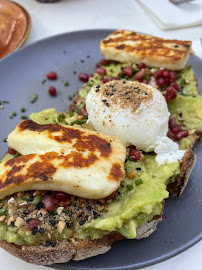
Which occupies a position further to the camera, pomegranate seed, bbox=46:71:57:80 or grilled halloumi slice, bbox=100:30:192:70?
pomegranate seed, bbox=46:71:57:80

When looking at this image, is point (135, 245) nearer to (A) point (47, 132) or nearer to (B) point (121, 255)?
(B) point (121, 255)

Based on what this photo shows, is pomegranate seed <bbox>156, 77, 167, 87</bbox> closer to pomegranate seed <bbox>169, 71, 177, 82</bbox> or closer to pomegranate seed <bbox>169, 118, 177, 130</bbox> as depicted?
Answer: pomegranate seed <bbox>169, 71, 177, 82</bbox>

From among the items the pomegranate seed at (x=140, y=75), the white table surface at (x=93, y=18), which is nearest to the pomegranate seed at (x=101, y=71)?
the pomegranate seed at (x=140, y=75)

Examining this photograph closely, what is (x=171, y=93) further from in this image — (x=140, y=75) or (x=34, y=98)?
(x=34, y=98)

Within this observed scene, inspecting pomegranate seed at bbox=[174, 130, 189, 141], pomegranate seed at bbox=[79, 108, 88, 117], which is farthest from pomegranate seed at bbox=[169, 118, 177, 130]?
pomegranate seed at bbox=[79, 108, 88, 117]

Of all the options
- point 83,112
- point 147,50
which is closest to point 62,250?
point 83,112

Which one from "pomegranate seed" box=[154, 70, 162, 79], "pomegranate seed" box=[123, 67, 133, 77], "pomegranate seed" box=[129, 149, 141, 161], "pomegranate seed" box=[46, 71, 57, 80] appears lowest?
"pomegranate seed" box=[46, 71, 57, 80]
